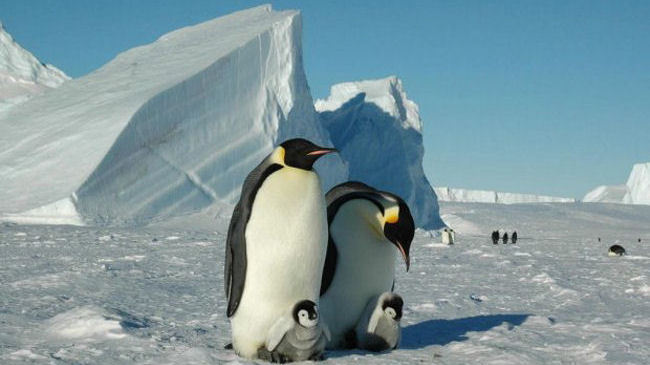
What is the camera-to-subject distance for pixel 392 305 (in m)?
3.52

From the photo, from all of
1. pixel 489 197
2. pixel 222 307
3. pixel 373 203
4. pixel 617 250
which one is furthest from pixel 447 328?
pixel 489 197

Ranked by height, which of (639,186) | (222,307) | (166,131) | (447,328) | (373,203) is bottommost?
(222,307)

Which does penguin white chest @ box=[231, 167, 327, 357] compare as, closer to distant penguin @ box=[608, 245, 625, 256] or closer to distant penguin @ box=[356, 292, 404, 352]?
distant penguin @ box=[356, 292, 404, 352]

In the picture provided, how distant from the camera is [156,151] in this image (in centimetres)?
2022

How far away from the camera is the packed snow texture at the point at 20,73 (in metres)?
43.4

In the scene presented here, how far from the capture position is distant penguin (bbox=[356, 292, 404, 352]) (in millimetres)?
3529

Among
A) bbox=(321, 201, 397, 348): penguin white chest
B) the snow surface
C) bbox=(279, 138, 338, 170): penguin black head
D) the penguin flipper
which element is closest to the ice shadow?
the snow surface

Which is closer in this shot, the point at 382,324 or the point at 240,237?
the point at 240,237

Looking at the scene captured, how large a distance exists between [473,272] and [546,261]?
272 cm

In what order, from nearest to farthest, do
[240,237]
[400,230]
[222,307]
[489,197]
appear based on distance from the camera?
[240,237] → [400,230] → [222,307] → [489,197]

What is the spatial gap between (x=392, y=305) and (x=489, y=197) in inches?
2611

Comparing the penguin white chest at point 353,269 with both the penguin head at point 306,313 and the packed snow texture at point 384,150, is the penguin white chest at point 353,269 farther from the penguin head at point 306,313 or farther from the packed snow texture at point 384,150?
the packed snow texture at point 384,150

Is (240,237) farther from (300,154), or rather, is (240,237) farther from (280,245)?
(300,154)

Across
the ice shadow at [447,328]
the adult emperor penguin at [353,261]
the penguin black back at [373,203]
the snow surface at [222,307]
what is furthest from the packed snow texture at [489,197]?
the adult emperor penguin at [353,261]
